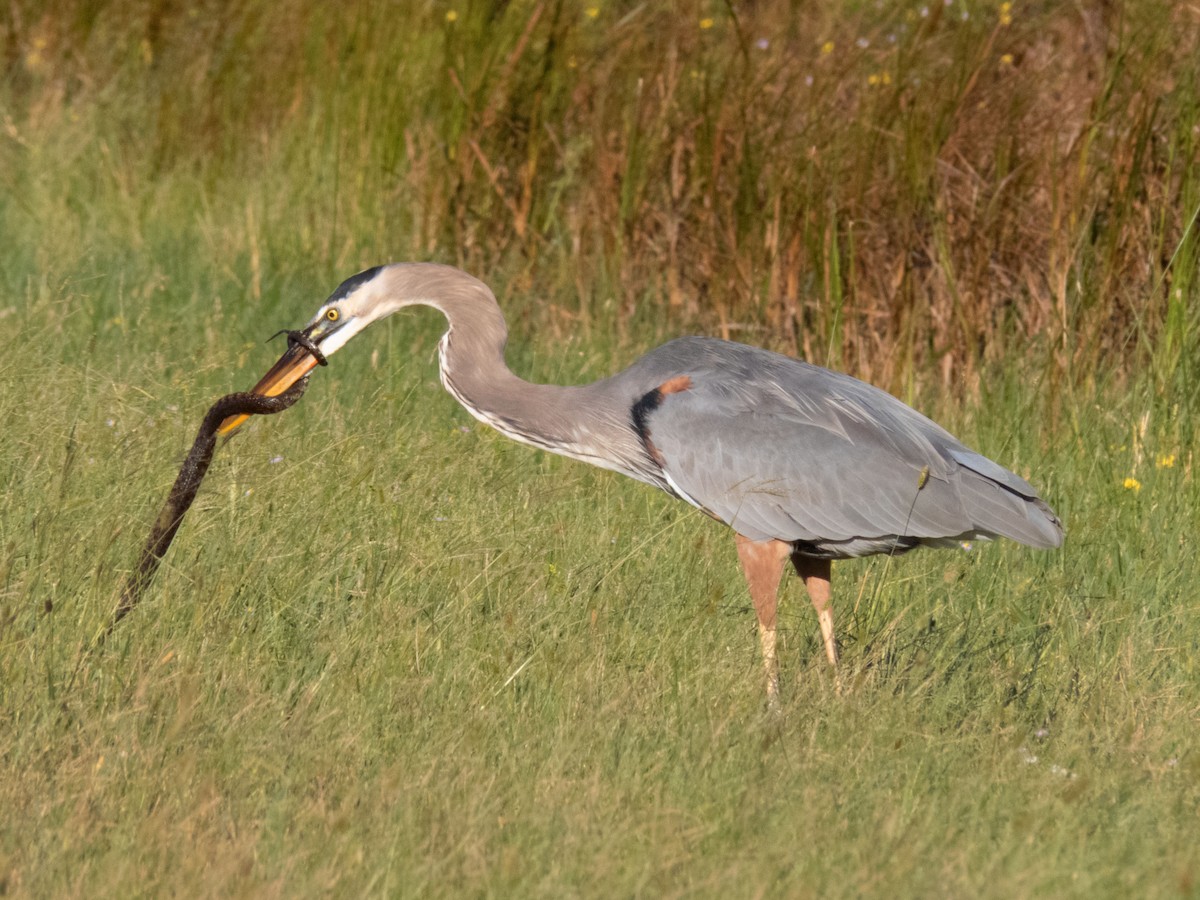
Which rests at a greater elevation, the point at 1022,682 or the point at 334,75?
the point at 334,75

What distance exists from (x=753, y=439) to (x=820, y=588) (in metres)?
0.44

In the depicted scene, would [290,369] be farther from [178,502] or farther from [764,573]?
[764,573]

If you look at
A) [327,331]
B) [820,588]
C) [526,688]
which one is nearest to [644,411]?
[820,588]

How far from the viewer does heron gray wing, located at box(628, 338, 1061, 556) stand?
14.7 feet

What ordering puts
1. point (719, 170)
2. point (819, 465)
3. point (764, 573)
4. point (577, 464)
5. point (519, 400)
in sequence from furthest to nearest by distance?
1. point (719, 170)
2. point (577, 464)
3. point (519, 400)
4. point (819, 465)
5. point (764, 573)

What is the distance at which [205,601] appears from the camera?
4121 mm

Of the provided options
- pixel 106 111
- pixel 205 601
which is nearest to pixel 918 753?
pixel 205 601

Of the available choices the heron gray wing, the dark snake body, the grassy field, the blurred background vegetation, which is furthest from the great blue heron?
the blurred background vegetation

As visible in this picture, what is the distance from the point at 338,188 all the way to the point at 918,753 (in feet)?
16.1

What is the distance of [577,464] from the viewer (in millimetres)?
5652

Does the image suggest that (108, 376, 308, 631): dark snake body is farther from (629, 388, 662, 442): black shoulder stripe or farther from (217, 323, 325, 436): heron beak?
(629, 388, 662, 442): black shoulder stripe

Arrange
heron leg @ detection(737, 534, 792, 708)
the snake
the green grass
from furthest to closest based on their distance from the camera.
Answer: heron leg @ detection(737, 534, 792, 708) → the snake → the green grass

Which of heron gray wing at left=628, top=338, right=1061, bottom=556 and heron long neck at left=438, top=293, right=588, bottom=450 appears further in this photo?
heron long neck at left=438, top=293, right=588, bottom=450

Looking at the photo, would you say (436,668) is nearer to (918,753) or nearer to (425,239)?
(918,753)
